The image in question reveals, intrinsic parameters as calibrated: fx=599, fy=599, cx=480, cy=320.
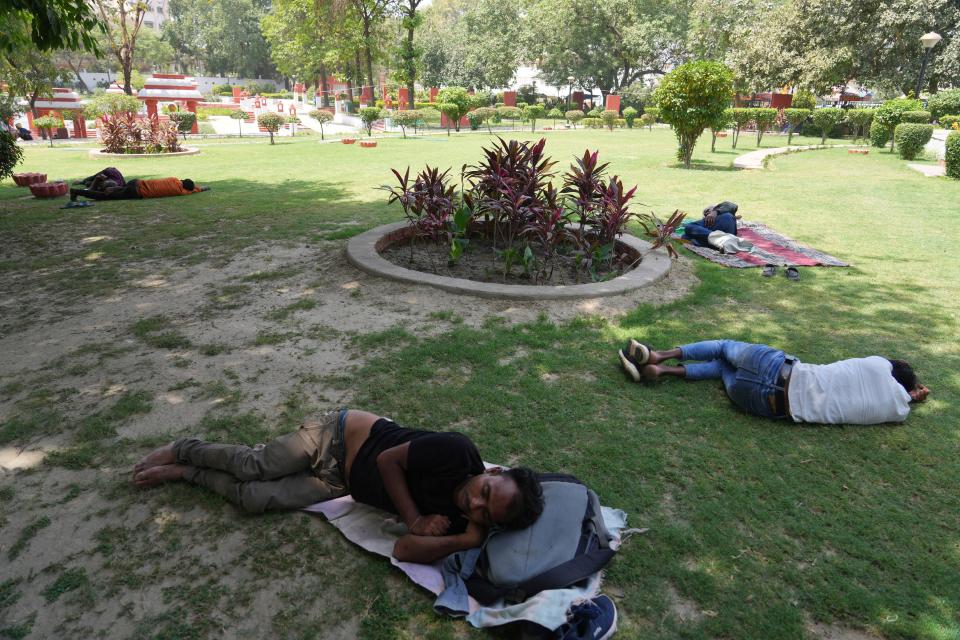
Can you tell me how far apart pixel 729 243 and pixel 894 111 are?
57.0ft

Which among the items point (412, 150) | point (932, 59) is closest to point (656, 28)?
point (932, 59)

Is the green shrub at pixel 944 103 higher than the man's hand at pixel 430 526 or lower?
higher

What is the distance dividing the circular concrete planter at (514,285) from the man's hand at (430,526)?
282 cm

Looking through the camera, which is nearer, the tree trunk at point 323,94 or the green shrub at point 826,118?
the green shrub at point 826,118

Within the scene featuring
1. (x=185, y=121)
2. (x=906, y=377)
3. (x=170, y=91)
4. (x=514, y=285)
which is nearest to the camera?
(x=906, y=377)

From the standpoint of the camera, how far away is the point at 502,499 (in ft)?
7.22

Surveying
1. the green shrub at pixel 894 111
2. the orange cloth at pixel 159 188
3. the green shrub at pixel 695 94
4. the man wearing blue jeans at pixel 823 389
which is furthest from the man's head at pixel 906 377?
the green shrub at pixel 894 111

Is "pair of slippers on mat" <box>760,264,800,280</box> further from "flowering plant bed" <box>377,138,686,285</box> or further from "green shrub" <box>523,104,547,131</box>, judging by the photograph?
"green shrub" <box>523,104,547,131</box>

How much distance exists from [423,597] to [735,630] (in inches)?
43.1

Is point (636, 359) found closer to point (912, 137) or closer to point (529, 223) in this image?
point (529, 223)

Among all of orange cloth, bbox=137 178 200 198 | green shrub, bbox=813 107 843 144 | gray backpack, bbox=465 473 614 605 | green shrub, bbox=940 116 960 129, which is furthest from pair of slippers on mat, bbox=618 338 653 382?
green shrub, bbox=813 107 843 144

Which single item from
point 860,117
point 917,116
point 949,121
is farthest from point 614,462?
point 860,117

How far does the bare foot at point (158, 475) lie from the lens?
106 inches

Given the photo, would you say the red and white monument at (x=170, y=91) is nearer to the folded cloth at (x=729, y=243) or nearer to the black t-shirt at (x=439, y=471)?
the folded cloth at (x=729, y=243)
